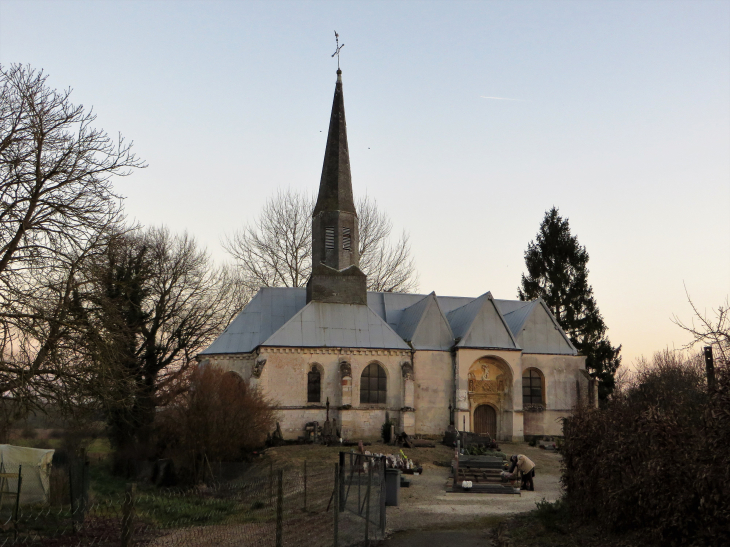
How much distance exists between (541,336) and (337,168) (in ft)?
50.9

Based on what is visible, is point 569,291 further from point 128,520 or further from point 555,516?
point 128,520

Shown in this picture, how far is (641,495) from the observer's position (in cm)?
942

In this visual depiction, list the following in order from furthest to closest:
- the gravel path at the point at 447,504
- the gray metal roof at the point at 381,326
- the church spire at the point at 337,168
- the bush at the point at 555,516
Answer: the church spire at the point at 337,168
the gray metal roof at the point at 381,326
the gravel path at the point at 447,504
the bush at the point at 555,516

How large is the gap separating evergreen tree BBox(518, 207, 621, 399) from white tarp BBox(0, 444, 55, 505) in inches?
1441

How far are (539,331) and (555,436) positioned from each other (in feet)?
19.8

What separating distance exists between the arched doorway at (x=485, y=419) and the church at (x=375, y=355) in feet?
0.18

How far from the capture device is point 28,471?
17.3m

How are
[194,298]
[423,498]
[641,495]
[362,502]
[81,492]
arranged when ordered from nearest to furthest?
[641,495] → [362,502] → [81,492] → [423,498] → [194,298]

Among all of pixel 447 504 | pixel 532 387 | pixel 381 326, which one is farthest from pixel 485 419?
pixel 447 504

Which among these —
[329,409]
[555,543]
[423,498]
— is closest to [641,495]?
[555,543]

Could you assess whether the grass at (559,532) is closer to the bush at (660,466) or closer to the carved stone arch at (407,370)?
the bush at (660,466)

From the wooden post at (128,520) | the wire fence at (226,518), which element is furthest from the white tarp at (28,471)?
the wooden post at (128,520)

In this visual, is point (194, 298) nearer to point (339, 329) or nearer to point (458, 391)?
point (339, 329)

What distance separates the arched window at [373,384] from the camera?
32719mm
